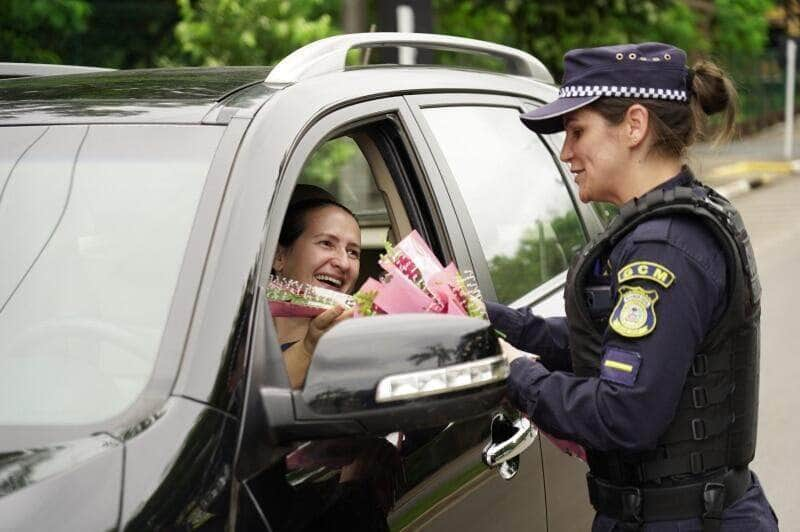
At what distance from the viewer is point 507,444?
281cm

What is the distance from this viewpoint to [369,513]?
89.1 inches

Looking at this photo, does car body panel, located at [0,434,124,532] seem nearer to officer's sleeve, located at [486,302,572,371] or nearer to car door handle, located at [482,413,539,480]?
car door handle, located at [482,413,539,480]

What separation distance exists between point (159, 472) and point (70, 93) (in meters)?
1.18

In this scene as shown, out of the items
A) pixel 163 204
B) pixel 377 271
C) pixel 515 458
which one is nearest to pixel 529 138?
pixel 377 271

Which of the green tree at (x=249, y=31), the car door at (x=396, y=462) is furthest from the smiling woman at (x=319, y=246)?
the green tree at (x=249, y=31)

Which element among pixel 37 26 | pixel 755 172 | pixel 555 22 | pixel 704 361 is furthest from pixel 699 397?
pixel 755 172

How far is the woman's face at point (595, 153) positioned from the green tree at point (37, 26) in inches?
372

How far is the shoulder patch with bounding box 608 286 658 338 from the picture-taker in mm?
2322

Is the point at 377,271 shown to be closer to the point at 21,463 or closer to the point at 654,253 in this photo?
the point at 654,253

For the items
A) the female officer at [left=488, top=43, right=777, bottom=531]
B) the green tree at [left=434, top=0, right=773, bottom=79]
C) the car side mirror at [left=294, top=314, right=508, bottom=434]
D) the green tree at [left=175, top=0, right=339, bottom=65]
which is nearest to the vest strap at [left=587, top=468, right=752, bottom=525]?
the female officer at [left=488, top=43, right=777, bottom=531]

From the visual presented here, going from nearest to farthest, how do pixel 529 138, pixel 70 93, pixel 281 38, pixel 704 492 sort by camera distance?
pixel 704 492 < pixel 70 93 < pixel 529 138 < pixel 281 38

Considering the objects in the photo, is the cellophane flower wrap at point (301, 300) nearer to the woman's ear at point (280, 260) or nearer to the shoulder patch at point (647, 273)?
the woman's ear at point (280, 260)

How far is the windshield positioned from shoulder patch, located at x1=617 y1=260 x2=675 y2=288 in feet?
2.63

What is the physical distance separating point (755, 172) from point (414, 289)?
73.8 feet
